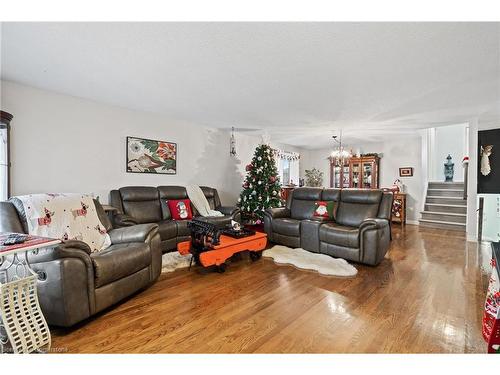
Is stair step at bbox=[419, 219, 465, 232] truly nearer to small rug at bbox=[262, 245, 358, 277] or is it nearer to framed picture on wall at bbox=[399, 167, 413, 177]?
framed picture on wall at bbox=[399, 167, 413, 177]

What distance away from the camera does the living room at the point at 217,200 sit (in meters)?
1.69

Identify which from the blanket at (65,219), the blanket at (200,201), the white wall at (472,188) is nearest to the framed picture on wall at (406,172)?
the white wall at (472,188)

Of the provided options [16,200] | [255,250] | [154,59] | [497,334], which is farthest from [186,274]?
[497,334]

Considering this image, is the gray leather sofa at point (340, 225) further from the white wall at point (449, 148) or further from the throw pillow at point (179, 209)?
the white wall at point (449, 148)

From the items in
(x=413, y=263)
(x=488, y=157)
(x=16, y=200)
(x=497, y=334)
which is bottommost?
(x=413, y=263)

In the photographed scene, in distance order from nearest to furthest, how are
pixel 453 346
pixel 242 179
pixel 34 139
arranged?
pixel 453 346
pixel 34 139
pixel 242 179

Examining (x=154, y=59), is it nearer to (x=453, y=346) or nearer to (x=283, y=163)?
(x=453, y=346)

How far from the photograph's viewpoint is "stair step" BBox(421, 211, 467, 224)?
17.9 ft

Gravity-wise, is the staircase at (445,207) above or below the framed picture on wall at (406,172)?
below

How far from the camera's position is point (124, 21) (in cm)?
171

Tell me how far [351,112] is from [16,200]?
4.43 metres

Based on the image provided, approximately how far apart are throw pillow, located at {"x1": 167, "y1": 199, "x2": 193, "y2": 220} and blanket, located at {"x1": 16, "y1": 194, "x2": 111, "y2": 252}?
4.48 ft

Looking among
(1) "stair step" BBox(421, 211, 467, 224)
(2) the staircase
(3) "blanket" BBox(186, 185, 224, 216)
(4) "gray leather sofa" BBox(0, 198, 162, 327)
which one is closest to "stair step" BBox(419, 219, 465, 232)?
(2) the staircase

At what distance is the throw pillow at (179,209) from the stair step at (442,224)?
18.4ft
